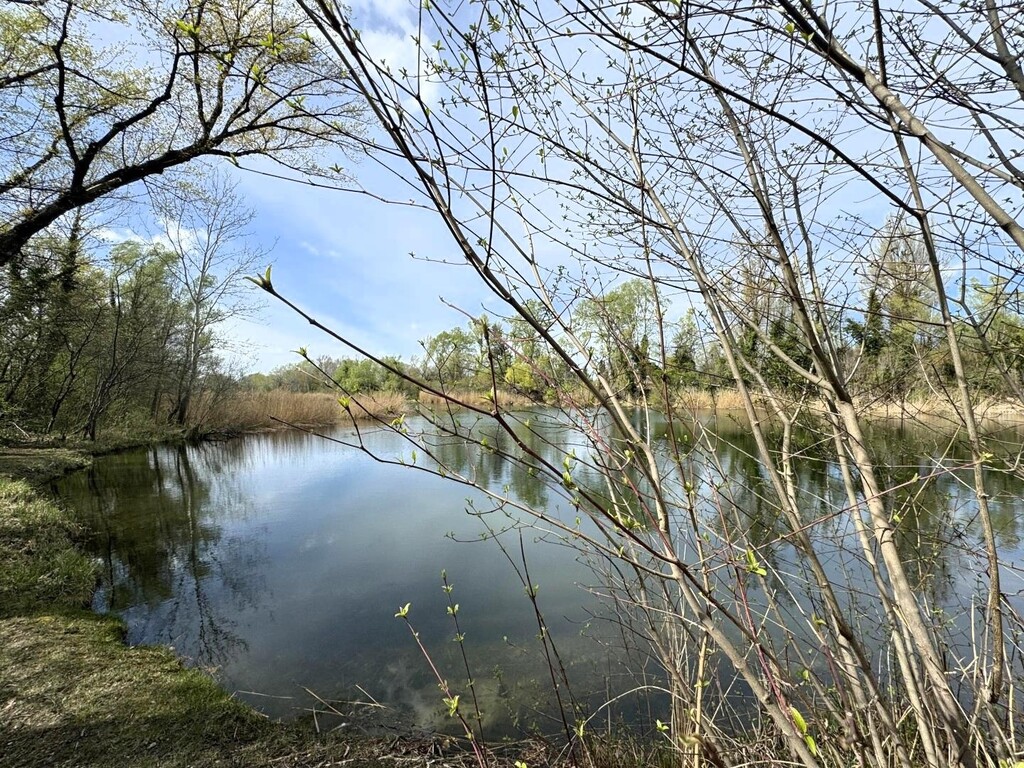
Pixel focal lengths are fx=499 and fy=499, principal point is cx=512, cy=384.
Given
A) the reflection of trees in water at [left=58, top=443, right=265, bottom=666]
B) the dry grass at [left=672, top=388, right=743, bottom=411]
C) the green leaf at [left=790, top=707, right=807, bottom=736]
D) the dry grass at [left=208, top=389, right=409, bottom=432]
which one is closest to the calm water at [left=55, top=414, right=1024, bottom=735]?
the reflection of trees in water at [left=58, top=443, right=265, bottom=666]

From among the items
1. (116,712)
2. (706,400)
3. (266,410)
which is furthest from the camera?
(266,410)

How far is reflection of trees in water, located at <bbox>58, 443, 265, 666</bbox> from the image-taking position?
449cm

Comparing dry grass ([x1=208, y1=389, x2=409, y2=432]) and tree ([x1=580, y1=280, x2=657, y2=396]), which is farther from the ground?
tree ([x1=580, y1=280, x2=657, y2=396])

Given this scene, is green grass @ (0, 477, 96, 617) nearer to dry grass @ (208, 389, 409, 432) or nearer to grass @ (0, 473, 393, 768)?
grass @ (0, 473, 393, 768)

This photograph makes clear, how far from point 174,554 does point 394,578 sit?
3.23m

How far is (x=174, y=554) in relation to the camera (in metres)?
6.50

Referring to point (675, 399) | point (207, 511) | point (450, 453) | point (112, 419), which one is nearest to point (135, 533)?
point (207, 511)

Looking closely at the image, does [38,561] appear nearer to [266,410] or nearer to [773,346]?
[773,346]

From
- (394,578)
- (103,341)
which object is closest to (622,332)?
(394,578)

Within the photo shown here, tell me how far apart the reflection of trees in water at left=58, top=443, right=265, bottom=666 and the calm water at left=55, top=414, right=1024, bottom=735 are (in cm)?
3

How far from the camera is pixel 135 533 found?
730 cm

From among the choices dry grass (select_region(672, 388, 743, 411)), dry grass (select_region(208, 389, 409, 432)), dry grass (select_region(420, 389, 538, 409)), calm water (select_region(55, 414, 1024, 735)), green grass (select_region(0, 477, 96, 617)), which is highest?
dry grass (select_region(420, 389, 538, 409))

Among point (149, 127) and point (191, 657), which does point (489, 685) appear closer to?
point (191, 657)

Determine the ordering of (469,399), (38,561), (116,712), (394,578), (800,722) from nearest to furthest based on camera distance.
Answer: (800,722), (469,399), (116,712), (38,561), (394,578)
